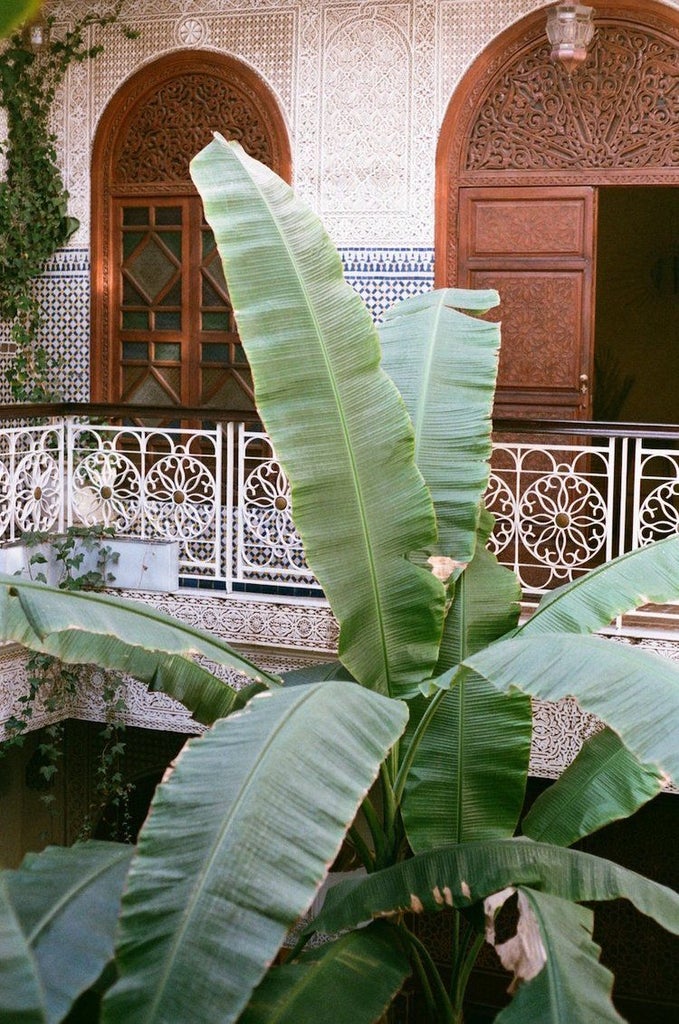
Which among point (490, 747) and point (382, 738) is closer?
point (382, 738)

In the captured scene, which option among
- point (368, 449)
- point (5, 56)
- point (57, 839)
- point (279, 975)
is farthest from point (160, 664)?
point (5, 56)

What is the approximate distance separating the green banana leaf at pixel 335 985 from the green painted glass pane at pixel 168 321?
5.48 metres

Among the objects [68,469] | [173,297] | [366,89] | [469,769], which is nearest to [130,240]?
[173,297]

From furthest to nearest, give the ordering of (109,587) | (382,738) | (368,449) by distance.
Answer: (109,587)
(368,449)
(382,738)

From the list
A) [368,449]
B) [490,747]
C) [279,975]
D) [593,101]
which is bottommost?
[279,975]

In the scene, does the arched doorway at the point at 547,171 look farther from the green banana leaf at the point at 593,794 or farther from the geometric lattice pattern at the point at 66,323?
the green banana leaf at the point at 593,794

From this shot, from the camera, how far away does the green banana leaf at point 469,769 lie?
2736 mm

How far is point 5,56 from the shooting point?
286 inches

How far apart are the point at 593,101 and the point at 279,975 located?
17.4 feet

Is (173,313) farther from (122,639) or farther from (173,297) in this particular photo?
(122,639)

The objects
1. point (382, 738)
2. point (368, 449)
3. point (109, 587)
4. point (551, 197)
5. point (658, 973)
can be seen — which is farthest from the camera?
point (551, 197)

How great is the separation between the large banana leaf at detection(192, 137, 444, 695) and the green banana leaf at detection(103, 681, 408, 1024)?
0.69 meters

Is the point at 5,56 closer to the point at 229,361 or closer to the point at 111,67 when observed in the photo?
the point at 111,67

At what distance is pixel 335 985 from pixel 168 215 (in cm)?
588
